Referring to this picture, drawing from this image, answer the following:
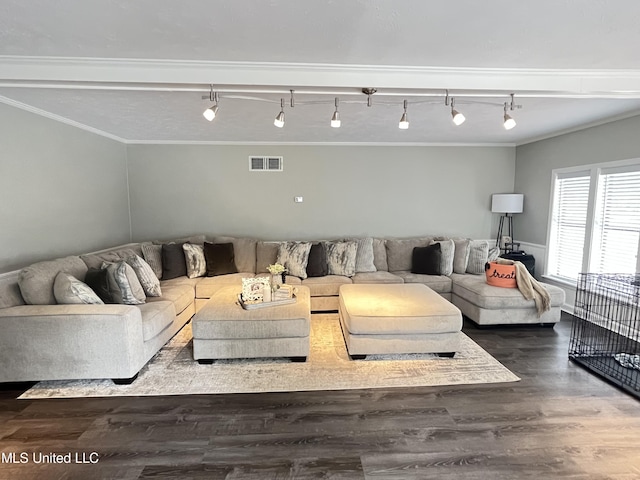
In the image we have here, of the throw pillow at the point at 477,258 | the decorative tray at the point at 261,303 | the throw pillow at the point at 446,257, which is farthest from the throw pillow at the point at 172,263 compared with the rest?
the throw pillow at the point at 477,258

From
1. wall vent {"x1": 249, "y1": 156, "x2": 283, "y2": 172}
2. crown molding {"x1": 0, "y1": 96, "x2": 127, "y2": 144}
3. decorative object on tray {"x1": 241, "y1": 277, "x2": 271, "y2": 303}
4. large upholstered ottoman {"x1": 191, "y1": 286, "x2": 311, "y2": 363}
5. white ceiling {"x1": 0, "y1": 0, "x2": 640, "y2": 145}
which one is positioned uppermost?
white ceiling {"x1": 0, "y1": 0, "x2": 640, "y2": 145}

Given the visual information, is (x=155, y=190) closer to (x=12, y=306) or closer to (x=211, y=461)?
(x=12, y=306)

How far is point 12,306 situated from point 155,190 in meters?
2.87

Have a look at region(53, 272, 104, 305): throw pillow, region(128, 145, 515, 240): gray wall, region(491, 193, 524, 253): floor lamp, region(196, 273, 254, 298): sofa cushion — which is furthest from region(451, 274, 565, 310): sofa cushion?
region(53, 272, 104, 305): throw pillow

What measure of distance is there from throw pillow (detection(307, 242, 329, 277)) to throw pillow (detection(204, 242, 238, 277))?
1116mm

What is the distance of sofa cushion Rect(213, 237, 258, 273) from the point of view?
4.79m

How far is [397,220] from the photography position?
5.49 m

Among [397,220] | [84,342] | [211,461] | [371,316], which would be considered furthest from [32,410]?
[397,220]

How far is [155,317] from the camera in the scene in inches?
117

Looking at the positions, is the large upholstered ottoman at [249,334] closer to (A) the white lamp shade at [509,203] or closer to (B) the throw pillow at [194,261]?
(B) the throw pillow at [194,261]

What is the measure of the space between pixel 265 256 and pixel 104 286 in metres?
2.19

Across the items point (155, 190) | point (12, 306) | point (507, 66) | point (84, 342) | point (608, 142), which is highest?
point (507, 66)

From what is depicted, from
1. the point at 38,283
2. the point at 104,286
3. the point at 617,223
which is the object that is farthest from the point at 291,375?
the point at 617,223

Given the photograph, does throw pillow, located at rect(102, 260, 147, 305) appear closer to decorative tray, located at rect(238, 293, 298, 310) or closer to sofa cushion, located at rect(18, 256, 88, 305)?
sofa cushion, located at rect(18, 256, 88, 305)
